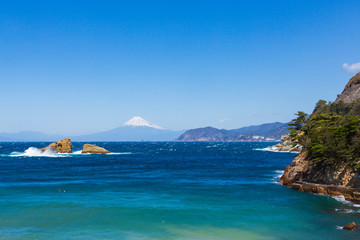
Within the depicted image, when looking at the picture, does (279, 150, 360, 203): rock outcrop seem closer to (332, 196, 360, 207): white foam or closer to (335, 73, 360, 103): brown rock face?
(332, 196, 360, 207): white foam

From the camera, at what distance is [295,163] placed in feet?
151

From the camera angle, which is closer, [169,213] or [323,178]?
[169,213]

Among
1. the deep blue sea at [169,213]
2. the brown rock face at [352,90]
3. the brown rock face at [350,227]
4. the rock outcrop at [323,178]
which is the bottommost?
the deep blue sea at [169,213]

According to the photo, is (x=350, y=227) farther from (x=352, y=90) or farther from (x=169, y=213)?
(x=352, y=90)

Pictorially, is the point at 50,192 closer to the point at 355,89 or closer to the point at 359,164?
the point at 359,164

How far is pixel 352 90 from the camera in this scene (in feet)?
398

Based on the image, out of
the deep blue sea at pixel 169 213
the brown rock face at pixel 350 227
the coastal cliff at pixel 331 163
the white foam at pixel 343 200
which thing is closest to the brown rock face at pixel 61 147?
the deep blue sea at pixel 169 213

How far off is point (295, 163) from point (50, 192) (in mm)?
34385

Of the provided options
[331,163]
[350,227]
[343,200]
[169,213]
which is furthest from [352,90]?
[169,213]

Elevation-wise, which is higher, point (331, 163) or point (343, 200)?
point (331, 163)

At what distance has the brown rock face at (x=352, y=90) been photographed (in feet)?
378

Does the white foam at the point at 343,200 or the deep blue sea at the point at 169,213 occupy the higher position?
the white foam at the point at 343,200

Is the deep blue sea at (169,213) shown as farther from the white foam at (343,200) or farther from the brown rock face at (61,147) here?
the brown rock face at (61,147)

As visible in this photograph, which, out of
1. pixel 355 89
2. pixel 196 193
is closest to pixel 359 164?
pixel 196 193
